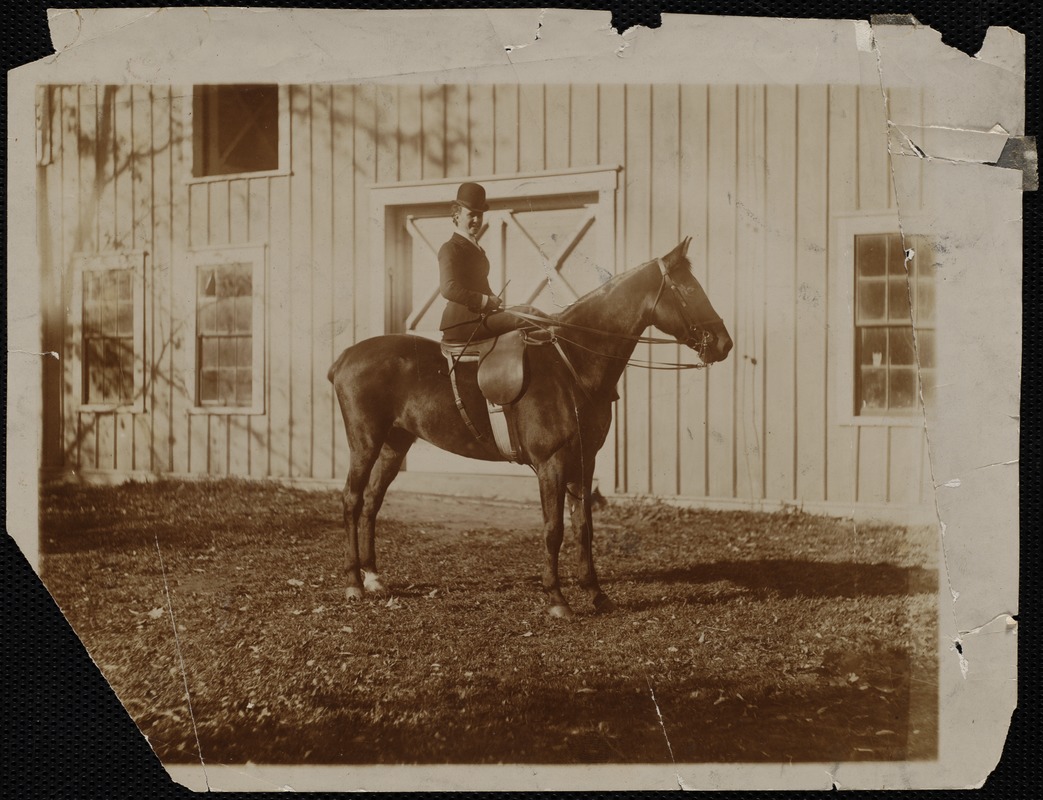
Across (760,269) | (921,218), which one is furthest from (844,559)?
(921,218)

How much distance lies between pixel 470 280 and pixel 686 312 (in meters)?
0.85

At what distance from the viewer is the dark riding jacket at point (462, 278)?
2994 millimetres

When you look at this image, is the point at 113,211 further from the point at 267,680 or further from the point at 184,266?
the point at 267,680

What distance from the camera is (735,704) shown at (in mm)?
2928

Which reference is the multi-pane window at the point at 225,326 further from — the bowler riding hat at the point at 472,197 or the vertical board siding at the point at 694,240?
the vertical board siding at the point at 694,240

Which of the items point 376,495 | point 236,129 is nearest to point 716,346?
point 376,495

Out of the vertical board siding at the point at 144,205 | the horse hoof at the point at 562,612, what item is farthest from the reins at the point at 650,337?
the vertical board siding at the point at 144,205

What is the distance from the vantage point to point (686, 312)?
2936mm

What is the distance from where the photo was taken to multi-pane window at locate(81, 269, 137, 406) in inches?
124

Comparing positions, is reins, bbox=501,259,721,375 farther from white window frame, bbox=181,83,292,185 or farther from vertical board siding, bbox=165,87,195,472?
vertical board siding, bbox=165,87,195,472

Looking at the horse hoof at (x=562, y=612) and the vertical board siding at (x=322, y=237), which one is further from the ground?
the vertical board siding at (x=322, y=237)

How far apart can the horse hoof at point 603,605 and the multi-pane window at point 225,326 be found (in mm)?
1635

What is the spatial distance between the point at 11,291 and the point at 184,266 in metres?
0.75

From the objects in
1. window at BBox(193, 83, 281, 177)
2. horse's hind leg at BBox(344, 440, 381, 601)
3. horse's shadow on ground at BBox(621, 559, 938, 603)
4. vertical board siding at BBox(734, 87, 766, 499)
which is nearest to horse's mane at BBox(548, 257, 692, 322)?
vertical board siding at BBox(734, 87, 766, 499)
